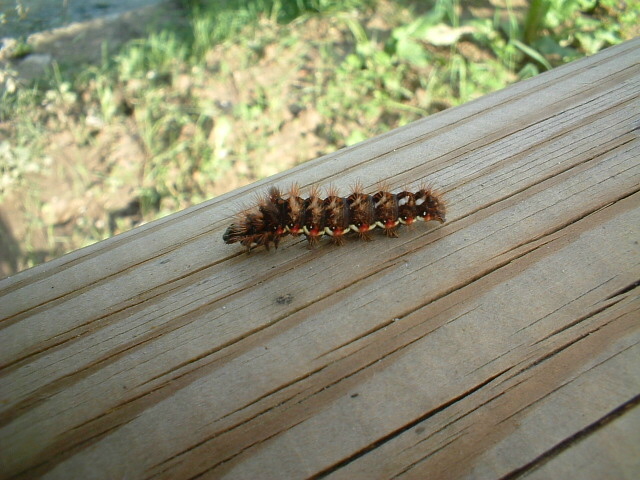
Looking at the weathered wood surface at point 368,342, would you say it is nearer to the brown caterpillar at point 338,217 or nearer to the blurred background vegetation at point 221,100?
the brown caterpillar at point 338,217

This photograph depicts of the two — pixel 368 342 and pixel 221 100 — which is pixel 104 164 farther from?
pixel 368 342

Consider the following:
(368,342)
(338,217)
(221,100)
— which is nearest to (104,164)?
(221,100)

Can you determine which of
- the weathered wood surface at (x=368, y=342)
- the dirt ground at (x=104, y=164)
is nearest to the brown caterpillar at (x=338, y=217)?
the weathered wood surface at (x=368, y=342)

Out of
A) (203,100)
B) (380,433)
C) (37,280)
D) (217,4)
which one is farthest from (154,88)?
(380,433)

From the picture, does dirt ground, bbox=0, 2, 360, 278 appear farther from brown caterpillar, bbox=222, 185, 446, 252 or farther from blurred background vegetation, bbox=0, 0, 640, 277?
brown caterpillar, bbox=222, 185, 446, 252

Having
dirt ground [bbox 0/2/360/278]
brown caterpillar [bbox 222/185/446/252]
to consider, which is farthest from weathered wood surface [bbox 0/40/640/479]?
dirt ground [bbox 0/2/360/278]

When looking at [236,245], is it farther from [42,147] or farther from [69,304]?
[42,147]
